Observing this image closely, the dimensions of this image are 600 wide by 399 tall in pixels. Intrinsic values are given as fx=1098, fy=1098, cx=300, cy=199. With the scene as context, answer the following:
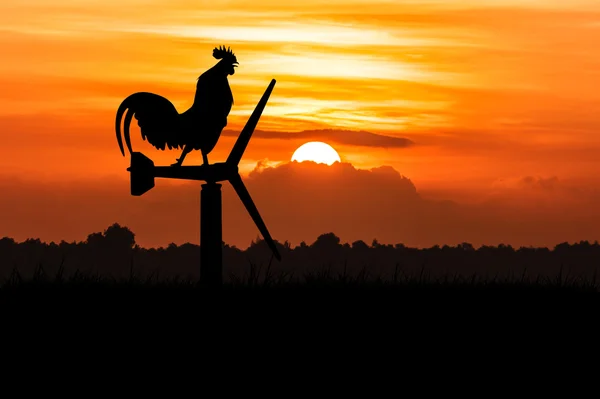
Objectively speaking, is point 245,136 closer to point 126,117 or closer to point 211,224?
point 211,224

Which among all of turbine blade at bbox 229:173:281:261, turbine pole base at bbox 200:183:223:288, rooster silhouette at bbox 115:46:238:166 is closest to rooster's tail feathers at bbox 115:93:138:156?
A: rooster silhouette at bbox 115:46:238:166

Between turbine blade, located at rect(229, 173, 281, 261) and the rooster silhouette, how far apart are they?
0.63 meters

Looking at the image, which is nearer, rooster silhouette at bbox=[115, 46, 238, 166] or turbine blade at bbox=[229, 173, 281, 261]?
rooster silhouette at bbox=[115, 46, 238, 166]

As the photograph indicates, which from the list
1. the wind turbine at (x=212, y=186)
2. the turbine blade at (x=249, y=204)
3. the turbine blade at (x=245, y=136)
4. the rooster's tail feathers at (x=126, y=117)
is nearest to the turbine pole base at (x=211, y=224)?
the wind turbine at (x=212, y=186)

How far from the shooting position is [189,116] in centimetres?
→ 1719

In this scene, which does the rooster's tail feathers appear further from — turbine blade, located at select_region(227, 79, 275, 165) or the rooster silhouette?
turbine blade, located at select_region(227, 79, 275, 165)

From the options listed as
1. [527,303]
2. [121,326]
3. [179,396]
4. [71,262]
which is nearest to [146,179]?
[121,326]

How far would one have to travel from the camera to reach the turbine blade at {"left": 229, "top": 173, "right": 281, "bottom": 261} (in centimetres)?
1748

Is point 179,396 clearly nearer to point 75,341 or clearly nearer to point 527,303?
point 75,341

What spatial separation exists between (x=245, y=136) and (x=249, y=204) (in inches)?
43.0

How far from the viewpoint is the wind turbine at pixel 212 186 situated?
16.9m

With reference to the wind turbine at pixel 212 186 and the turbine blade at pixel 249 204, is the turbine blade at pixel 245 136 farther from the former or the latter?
the turbine blade at pixel 249 204

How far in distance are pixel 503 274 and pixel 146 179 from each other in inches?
253

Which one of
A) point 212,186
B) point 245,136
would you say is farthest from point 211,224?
point 245,136
